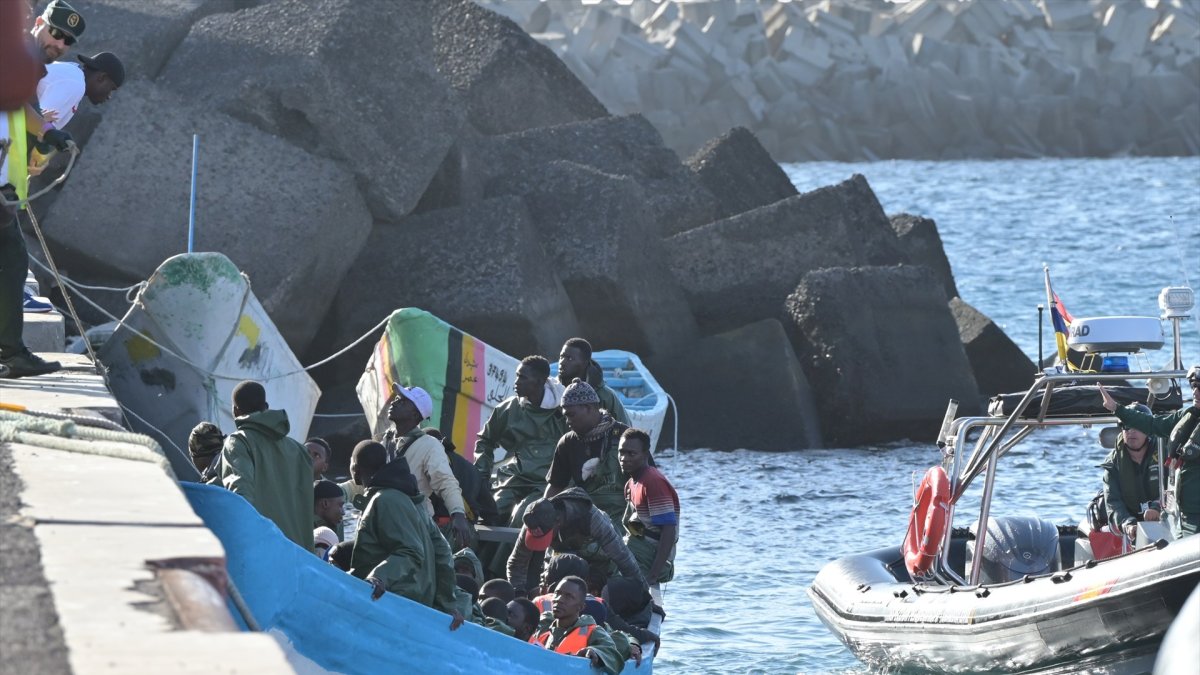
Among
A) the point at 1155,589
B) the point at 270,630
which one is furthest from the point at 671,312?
the point at 270,630

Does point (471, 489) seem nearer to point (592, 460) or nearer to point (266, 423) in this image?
point (592, 460)

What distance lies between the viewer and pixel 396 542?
7184 mm

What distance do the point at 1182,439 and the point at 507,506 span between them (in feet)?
11.1

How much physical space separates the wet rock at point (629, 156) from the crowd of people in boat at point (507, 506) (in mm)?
9628

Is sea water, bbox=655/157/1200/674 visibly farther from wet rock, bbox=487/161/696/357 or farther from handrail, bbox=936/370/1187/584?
wet rock, bbox=487/161/696/357

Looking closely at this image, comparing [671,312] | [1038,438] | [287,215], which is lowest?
[1038,438]

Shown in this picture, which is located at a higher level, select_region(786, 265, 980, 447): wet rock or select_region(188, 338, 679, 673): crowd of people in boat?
select_region(188, 338, 679, 673): crowd of people in boat

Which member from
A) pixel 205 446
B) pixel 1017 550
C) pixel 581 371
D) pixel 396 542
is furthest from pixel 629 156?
pixel 396 542

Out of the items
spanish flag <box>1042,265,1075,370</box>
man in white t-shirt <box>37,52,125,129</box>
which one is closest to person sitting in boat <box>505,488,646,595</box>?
man in white t-shirt <box>37,52,125,129</box>

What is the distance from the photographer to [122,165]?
15.8 meters

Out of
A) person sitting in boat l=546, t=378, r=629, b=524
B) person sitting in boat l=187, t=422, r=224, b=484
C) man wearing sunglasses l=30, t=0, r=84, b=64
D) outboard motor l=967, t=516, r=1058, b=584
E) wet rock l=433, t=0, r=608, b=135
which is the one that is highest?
man wearing sunglasses l=30, t=0, r=84, b=64

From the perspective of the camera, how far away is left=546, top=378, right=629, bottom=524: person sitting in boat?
9572mm

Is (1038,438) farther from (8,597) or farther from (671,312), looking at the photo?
(8,597)

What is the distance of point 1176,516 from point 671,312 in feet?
30.3
